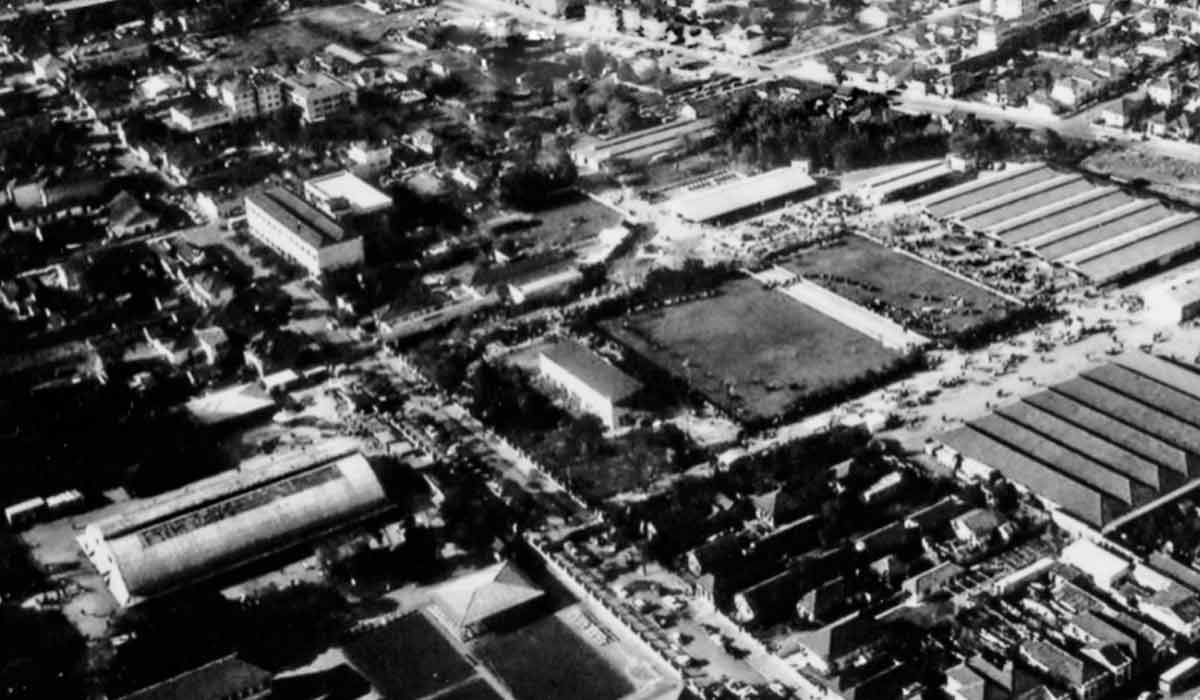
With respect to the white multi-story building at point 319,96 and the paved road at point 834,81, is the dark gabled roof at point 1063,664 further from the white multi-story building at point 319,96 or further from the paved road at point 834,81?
the white multi-story building at point 319,96

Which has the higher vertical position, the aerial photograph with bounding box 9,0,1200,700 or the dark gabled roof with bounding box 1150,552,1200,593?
the dark gabled roof with bounding box 1150,552,1200,593

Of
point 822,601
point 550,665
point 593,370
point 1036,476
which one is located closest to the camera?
point 550,665

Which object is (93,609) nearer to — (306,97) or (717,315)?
(717,315)

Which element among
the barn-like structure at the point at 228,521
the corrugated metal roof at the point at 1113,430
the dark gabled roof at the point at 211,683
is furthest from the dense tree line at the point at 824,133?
the dark gabled roof at the point at 211,683

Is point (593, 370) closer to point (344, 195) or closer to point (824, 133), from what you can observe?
point (344, 195)

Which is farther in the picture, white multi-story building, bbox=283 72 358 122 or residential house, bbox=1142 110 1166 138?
white multi-story building, bbox=283 72 358 122

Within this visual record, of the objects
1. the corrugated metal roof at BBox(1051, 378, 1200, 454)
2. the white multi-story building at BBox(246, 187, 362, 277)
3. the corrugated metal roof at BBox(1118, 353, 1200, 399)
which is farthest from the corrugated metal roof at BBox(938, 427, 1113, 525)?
the white multi-story building at BBox(246, 187, 362, 277)

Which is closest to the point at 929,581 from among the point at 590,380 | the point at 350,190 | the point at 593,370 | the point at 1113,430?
the point at 1113,430

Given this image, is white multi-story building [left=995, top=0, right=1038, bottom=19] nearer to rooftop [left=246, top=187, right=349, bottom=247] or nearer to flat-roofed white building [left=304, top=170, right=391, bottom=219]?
flat-roofed white building [left=304, top=170, right=391, bottom=219]
